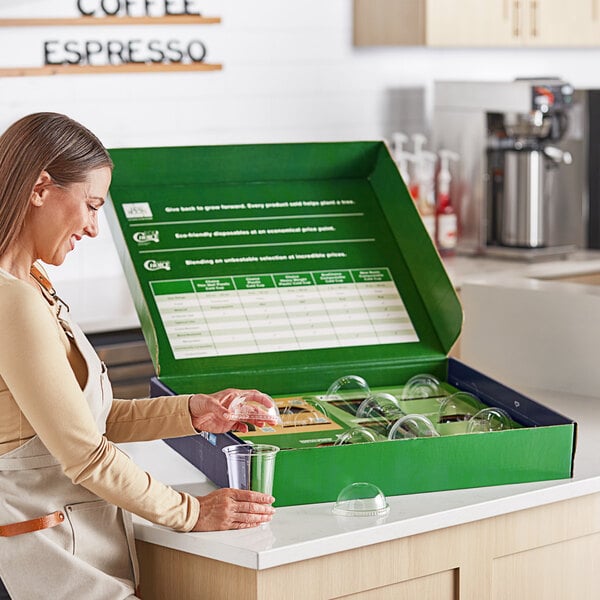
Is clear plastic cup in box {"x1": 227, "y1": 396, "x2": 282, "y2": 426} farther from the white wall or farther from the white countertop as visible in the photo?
the white wall

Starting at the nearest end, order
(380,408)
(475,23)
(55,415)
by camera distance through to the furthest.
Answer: (55,415), (380,408), (475,23)

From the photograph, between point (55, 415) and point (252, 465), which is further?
point (252, 465)

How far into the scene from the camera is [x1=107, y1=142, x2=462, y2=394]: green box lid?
246cm

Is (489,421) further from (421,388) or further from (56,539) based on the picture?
(56,539)

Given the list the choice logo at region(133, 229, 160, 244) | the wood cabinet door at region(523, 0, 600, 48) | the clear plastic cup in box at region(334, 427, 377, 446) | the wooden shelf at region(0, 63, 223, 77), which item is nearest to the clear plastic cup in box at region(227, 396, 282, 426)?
the clear plastic cup in box at region(334, 427, 377, 446)

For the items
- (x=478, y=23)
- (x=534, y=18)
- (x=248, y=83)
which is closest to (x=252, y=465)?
(x=248, y=83)

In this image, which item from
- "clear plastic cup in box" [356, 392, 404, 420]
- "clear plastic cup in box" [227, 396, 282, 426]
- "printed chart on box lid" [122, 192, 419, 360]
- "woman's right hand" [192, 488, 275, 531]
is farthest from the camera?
"printed chart on box lid" [122, 192, 419, 360]

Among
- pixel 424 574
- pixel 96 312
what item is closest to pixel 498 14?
pixel 96 312

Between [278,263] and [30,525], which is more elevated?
[278,263]

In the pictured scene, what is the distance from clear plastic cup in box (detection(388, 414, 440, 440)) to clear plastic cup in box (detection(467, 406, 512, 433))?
8 centimetres

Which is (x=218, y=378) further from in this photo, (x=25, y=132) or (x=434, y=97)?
(x=434, y=97)

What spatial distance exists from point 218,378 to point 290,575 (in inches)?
28.1

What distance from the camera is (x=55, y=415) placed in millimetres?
1691

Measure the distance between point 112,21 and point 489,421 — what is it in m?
2.73
